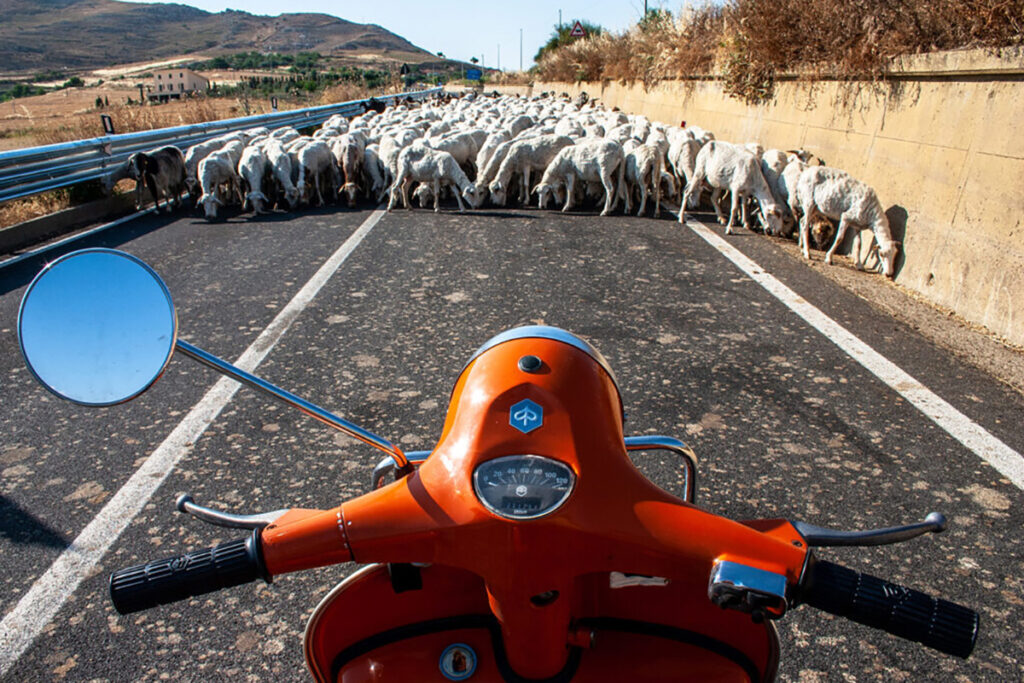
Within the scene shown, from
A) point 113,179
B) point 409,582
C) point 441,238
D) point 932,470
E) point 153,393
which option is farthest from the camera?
point 113,179

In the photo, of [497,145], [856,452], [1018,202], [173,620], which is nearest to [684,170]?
[497,145]

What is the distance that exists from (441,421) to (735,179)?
6626 millimetres

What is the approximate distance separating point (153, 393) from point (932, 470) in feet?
14.7

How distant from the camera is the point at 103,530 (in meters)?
2.97

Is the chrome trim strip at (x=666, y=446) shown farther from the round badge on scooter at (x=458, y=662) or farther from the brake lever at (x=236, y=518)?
the brake lever at (x=236, y=518)

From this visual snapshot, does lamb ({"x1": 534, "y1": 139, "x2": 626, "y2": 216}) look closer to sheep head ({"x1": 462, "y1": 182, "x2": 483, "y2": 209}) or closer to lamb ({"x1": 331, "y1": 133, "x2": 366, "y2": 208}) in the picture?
sheep head ({"x1": 462, "y1": 182, "x2": 483, "y2": 209})

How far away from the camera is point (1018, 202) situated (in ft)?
17.4

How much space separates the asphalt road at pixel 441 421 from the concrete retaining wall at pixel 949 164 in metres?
0.84

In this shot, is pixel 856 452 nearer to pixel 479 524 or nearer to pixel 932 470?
pixel 932 470

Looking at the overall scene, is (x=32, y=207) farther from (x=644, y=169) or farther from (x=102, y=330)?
(x=102, y=330)

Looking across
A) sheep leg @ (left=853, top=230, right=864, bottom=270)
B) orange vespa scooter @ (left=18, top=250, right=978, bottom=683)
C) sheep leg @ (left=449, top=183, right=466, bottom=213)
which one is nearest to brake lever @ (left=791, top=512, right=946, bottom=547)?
orange vespa scooter @ (left=18, top=250, right=978, bottom=683)

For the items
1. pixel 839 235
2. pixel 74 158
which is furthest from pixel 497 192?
pixel 74 158

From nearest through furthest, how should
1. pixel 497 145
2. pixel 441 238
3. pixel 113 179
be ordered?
pixel 441 238 < pixel 113 179 < pixel 497 145

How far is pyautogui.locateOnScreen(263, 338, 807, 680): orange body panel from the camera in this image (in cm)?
116
